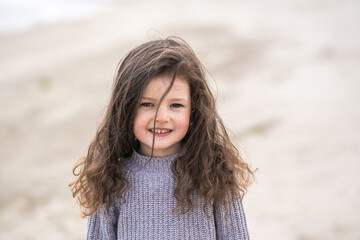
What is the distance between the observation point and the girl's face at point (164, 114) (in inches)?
73.9

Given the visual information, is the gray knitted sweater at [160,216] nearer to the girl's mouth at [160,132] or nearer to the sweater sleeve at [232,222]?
the sweater sleeve at [232,222]

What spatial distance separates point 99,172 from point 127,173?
0.12 meters

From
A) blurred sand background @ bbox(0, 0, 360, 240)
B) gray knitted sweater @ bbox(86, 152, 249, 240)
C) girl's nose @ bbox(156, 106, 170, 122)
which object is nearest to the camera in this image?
girl's nose @ bbox(156, 106, 170, 122)

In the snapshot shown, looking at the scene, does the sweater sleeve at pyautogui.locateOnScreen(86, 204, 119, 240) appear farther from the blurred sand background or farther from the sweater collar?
the blurred sand background

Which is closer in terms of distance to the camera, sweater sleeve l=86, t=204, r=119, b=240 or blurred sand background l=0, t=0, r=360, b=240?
sweater sleeve l=86, t=204, r=119, b=240

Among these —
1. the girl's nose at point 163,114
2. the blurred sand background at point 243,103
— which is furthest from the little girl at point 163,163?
the blurred sand background at point 243,103

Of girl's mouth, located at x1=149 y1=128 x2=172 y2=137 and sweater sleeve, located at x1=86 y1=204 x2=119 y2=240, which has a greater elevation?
girl's mouth, located at x1=149 y1=128 x2=172 y2=137

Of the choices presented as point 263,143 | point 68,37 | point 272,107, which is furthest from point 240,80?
point 68,37

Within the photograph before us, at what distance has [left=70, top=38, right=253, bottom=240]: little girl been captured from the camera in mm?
1906

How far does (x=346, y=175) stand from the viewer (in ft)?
14.2

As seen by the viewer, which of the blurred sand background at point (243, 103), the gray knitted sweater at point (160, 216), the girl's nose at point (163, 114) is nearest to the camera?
the girl's nose at point (163, 114)

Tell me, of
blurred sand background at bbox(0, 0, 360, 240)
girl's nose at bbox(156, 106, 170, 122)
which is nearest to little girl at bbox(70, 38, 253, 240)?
girl's nose at bbox(156, 106, 170, 122)

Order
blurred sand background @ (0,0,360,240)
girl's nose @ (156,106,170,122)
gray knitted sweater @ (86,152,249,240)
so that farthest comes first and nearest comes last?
blurred sand background @ (0,0,360,240) < gray knitted sweater @ (86,152,249,240) < girl's nose @ (156,106,170,122)

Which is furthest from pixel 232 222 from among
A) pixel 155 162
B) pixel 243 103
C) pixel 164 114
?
pixel 243 103
